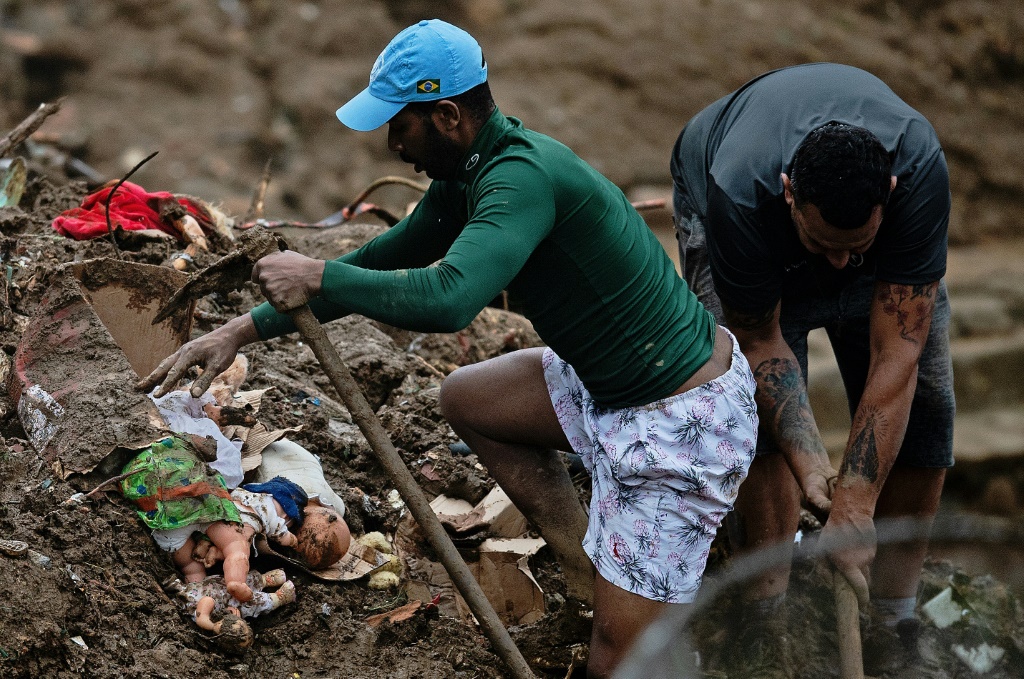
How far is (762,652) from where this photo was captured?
3.01 metres

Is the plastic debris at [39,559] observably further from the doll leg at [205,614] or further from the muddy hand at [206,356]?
the muddy hand at [206,356]

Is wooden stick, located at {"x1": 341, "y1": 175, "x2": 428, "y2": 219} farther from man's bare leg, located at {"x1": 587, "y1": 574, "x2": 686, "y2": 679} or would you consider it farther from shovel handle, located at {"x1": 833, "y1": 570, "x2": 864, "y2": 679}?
shovel handle, located at {"x1": 833, "y1": 570, "x2": 864, "y2": 679}

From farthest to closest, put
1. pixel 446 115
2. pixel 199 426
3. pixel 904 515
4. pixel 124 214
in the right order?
pixel 124 214 → pixel 904 515 → pixel 199 426 → pixel 446 115

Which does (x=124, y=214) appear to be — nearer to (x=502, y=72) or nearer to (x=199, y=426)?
(x=199, y=426)

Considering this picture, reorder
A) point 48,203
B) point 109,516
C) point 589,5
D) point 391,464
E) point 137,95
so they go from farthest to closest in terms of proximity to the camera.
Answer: point 589,5, point 137,95, point 48,203, point 109,516, point 391,464

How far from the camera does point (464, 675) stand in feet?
10.1

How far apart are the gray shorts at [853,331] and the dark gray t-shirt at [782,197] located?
0.20 meters

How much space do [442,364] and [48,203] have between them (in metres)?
1.90

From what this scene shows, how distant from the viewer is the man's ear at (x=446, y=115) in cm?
253

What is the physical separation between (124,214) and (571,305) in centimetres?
244

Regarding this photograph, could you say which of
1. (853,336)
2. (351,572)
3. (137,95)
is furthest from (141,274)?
(137,95)

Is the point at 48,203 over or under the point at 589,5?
over

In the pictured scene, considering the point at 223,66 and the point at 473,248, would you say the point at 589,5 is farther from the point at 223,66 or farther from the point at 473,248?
the point at 473,248

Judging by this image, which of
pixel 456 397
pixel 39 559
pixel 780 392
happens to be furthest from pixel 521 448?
pixel 39 559
